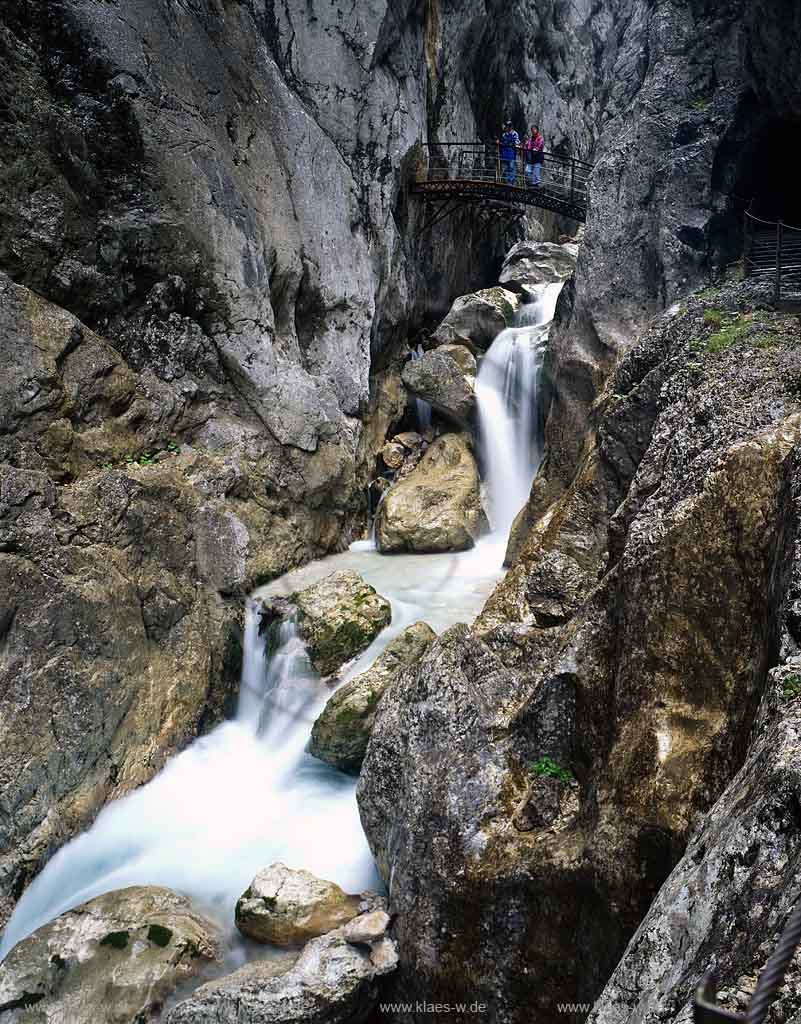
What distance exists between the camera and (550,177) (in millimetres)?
22766

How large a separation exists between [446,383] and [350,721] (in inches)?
397

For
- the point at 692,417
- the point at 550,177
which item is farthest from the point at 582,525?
the point at 550,177

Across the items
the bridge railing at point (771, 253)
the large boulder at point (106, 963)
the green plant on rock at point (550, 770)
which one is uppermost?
the bridge railing at point (771, 253)

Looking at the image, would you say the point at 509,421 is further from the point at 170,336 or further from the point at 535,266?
the point at 535,266

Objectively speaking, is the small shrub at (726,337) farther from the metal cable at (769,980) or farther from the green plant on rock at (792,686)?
the metal cable at (769,980)

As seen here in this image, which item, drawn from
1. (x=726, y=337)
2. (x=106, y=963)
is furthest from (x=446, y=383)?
(x=106, y=963)

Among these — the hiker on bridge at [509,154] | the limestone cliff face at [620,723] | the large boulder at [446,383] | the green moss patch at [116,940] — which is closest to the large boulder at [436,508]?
the large boulder at [446,383]

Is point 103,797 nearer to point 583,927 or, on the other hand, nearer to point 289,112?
point 583,927

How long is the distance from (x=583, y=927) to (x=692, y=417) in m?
3.65

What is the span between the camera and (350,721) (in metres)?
7.85

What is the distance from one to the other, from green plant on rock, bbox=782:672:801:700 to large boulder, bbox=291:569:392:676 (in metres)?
6.74

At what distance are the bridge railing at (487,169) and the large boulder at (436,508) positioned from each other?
26.5ft

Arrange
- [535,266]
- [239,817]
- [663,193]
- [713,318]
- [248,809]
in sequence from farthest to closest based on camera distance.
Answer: [535,266]
[663,193]
[248,809]
[239,817]
[713,318]

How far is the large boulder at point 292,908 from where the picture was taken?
5.64 meters
